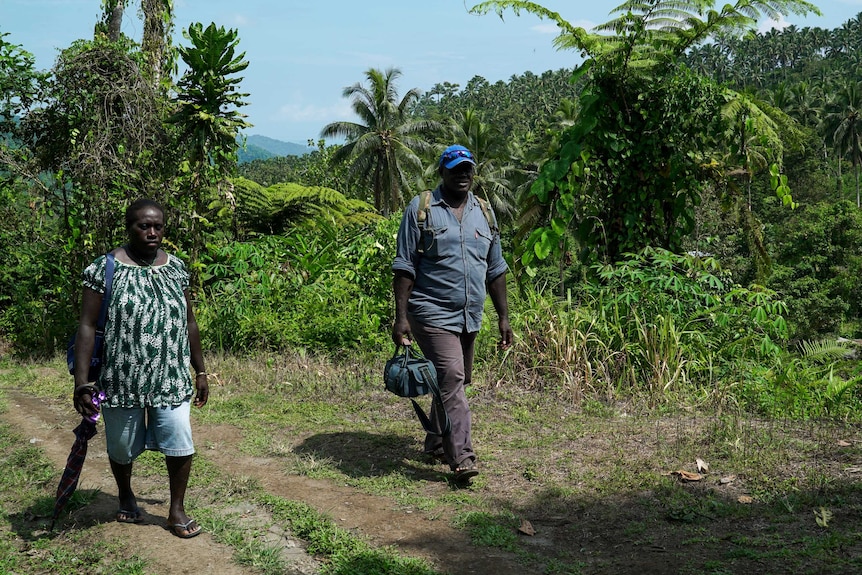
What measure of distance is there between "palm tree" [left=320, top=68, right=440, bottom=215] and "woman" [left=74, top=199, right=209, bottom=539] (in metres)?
38.4

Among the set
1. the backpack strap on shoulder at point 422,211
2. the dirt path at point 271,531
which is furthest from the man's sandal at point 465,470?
the backpack strap on shoulder at point 422,211

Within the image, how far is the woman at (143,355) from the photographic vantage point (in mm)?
3896

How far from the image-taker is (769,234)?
135 ft

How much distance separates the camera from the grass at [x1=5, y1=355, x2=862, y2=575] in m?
3.82

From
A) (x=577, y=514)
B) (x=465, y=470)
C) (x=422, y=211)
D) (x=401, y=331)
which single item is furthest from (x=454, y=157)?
(x=577, y=514)

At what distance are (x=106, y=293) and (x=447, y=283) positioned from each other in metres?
1.97

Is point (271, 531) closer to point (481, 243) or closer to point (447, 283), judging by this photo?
point (447, 283)

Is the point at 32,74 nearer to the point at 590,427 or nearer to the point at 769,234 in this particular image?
the point at 590,427

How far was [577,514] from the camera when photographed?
14.6ft

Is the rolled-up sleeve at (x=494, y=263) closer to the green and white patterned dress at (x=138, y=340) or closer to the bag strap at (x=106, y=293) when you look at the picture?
the green and white patterned dress at (x=138, y=340)

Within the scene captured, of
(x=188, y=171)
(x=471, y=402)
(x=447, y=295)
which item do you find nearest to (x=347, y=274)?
(x=188, y=171)

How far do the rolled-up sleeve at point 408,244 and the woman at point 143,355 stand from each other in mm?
1360

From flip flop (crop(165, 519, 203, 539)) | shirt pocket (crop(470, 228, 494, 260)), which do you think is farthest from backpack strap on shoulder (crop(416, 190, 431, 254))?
flip flop (crop(165, 519, 203, 539))

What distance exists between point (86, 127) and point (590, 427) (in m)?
6.89
